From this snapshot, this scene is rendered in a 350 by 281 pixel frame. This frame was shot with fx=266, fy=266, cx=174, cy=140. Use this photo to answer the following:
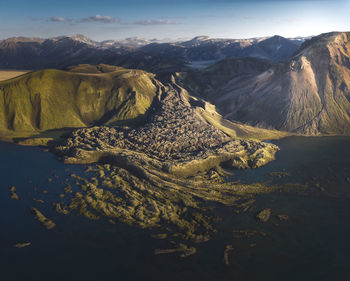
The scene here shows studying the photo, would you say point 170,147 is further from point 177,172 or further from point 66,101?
point 66,101

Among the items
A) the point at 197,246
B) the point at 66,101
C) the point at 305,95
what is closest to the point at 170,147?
the point at 197,246

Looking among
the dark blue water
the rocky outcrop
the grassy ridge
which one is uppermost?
the grassy ridge

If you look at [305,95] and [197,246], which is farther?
[305,95]

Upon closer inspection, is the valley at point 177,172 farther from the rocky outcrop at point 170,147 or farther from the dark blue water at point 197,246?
the rocky outcrop at point 170,147

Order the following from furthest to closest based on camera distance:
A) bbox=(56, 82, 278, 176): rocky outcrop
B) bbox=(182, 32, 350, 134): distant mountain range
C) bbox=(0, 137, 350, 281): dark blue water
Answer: bbox=(182, 32, 350, 134): distant mountain range → bbox=(56, 82, 278, 176): rocky outcrop → bbox=(0, 137, 350, 281): dark blue water

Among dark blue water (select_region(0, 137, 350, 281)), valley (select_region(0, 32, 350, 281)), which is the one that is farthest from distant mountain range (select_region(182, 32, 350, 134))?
dark blue water (select_region(0, 137, 350, 281))

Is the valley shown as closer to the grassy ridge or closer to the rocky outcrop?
the rocky outcrop

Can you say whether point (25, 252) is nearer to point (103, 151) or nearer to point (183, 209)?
point (183, 209)
